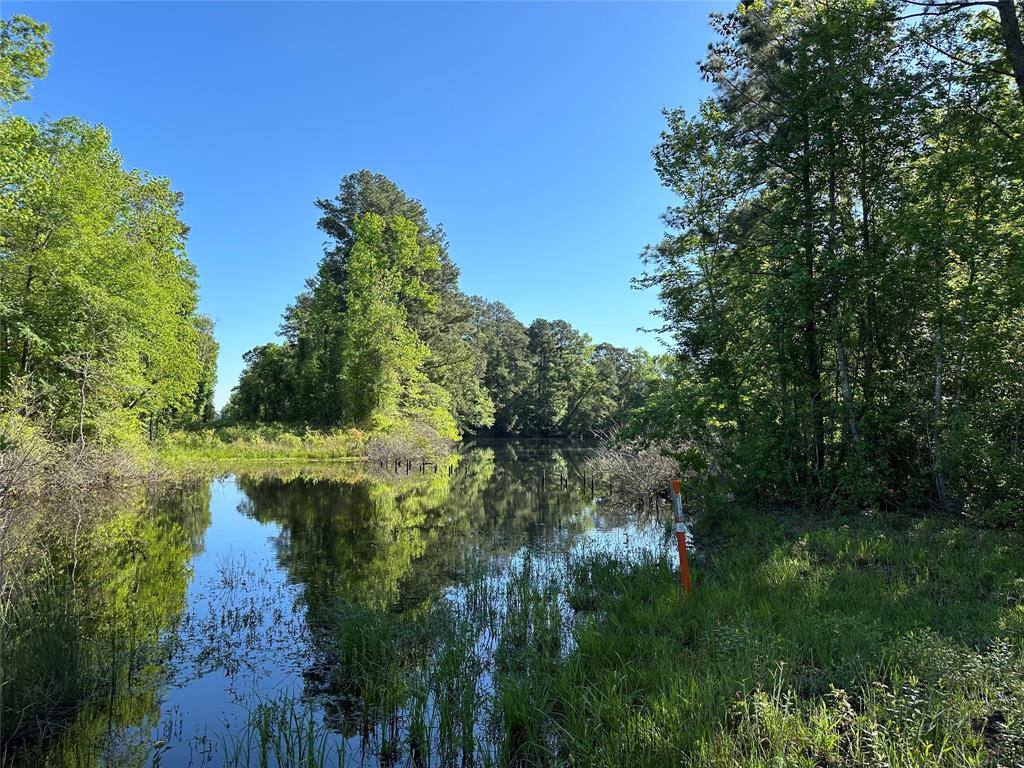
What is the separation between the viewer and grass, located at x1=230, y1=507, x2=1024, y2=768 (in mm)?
3129

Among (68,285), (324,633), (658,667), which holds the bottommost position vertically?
(324,633)

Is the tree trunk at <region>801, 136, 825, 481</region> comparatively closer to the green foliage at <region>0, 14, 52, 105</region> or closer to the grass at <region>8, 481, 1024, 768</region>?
the grass at <region>8, 481, 1024, 768</region>

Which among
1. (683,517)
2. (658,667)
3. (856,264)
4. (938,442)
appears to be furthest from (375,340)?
Answer: (658,667)

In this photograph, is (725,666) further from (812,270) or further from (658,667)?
(812,270)

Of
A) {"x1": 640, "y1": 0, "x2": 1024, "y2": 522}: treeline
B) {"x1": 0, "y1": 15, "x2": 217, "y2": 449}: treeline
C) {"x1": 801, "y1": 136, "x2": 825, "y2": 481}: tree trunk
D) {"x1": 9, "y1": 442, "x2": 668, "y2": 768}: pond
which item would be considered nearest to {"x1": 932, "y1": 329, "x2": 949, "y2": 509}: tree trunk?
{"x1": 640, "y1": 0, "x2": 1024, "y2": 522}: treeline

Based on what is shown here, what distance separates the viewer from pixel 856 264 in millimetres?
9750

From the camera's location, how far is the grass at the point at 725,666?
3129mm

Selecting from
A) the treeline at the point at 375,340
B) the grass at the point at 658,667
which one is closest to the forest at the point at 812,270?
the grass at the point at 658,667

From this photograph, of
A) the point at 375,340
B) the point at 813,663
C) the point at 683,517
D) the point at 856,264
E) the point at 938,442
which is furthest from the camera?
the point at 375,340

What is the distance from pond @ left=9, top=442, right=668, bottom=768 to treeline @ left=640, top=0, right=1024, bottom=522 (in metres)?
3.69

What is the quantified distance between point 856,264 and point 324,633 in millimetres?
10291

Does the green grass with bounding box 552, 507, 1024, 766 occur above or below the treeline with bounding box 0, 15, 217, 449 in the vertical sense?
below

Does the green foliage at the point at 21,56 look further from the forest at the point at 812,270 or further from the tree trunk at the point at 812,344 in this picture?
the tree trunk at the point at 812,344

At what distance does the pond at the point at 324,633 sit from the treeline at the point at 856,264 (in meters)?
3.69
